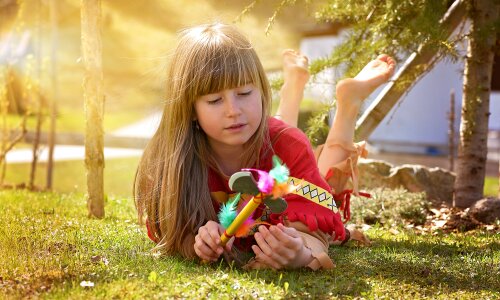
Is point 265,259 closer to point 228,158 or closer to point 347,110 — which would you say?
point 228,158

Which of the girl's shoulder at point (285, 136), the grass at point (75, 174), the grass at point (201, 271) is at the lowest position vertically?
the grass at point (75, 174)

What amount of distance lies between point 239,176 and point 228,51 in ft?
2.55

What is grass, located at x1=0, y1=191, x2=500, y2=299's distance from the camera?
2262 mm

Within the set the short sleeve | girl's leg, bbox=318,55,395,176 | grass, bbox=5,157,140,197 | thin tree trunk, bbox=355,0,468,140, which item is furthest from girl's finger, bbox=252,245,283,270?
grass, bbox=5,157,140,197

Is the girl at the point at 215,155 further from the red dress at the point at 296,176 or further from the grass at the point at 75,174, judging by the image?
the grass at the point at 75,174

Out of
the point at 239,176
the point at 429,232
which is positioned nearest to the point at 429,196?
the point at 429,232

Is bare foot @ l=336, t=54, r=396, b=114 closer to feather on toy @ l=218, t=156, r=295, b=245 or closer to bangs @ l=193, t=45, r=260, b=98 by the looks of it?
bangs @ l=193, t=45, r=260, b=98

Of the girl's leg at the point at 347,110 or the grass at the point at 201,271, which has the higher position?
the girl's leg at the point at 347,110

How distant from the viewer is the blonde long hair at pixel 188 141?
282 cm

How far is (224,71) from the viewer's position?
276cm

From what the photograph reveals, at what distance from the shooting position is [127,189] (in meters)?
9.62

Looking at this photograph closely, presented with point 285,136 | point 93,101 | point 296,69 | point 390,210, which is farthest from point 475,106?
point 93,101

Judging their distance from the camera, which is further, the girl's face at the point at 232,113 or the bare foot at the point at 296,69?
the bare foot at the point at 296,69

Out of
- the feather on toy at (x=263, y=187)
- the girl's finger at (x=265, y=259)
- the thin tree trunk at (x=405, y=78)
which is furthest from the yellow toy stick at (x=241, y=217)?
the thin tree trunk at (x=405, y=78)
